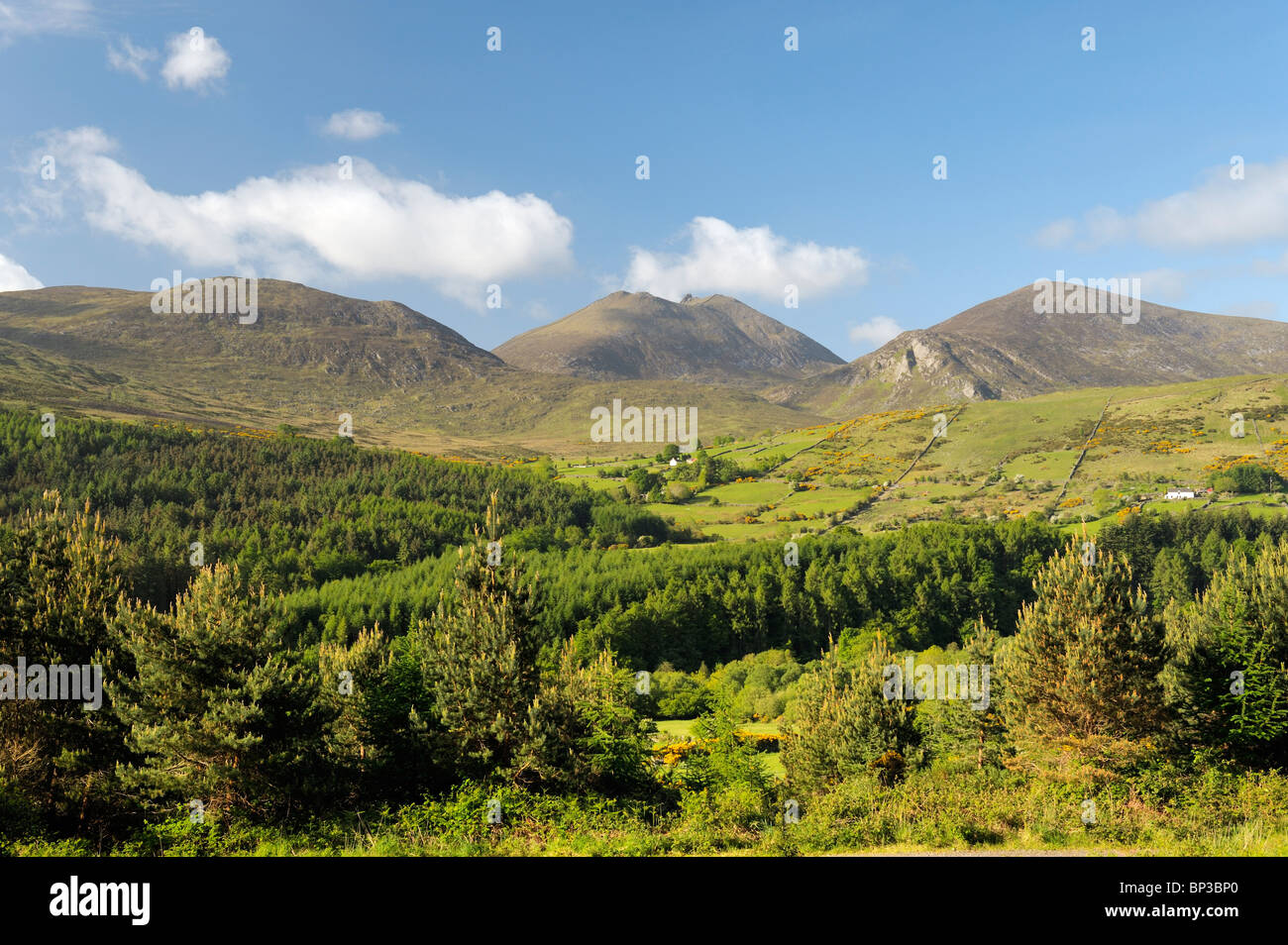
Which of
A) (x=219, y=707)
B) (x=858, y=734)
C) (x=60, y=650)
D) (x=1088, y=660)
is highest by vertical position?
(x=60, y=650)

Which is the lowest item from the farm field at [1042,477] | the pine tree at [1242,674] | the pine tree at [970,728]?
the pine tree at [970,728]

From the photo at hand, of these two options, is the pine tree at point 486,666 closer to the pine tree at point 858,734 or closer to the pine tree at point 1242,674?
the pine tree at point 858,734

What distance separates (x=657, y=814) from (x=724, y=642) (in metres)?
86.9

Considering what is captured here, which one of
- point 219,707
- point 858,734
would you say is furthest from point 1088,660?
point 219,707

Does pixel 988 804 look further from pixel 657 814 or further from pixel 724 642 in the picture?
pixel 724 642

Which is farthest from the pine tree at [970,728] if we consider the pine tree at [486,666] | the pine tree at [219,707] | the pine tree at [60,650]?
the pine tree at [60,650]

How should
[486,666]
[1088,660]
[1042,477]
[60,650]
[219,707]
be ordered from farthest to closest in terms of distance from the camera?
[1042,477] → [486,666] → [1088,660] → [60,650] → [219,707]

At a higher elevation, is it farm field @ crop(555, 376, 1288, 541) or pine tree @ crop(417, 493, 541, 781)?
farm field @ crop(555, 376, 1288, 541)

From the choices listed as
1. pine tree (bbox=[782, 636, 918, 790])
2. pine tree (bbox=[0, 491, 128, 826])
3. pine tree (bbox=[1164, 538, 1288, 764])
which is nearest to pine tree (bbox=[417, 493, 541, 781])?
pine tree (bbox=[0, 491, 128, 826])

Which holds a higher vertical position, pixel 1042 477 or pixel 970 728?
pixel 1042 477

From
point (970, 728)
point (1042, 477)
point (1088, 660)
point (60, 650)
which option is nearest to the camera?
point (60, 650)

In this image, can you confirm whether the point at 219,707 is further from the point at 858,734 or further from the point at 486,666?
the point at 858,734

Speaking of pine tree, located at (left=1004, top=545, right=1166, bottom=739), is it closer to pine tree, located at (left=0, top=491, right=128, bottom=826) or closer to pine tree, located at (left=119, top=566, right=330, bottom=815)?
pine tree, located at (left=119, top=566, right=330, bottom=815)
